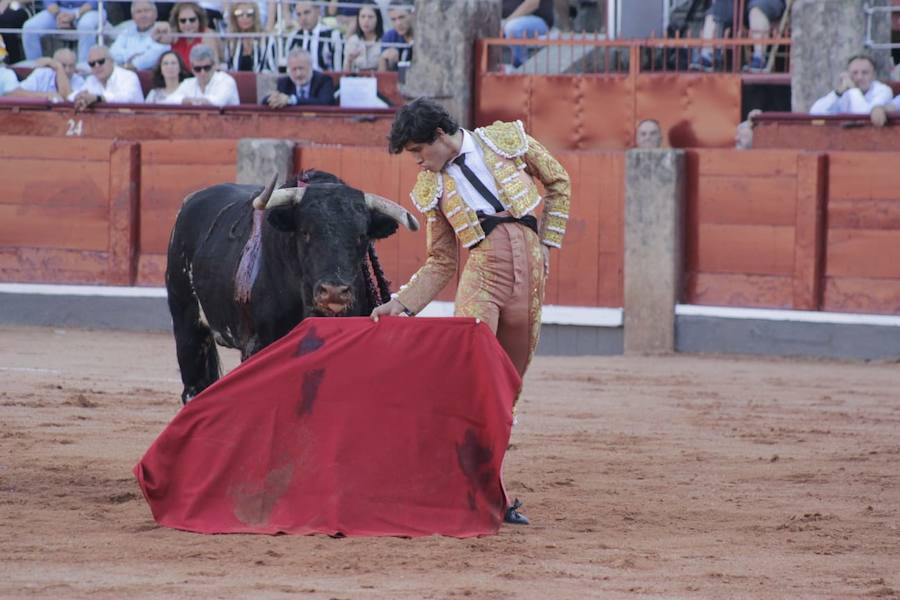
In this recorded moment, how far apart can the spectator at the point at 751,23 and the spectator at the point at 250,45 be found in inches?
116

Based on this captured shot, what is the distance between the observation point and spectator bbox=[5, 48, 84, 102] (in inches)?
466

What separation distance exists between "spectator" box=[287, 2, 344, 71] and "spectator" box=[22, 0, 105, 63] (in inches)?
66.0

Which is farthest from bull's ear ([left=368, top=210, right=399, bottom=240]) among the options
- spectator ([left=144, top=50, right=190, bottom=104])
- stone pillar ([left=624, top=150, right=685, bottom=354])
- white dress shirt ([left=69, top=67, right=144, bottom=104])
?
white dress shirt ([left=69, top=67, right=144, bottom=104])

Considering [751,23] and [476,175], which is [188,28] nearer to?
[751,23]

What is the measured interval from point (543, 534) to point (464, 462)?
30 centimetres

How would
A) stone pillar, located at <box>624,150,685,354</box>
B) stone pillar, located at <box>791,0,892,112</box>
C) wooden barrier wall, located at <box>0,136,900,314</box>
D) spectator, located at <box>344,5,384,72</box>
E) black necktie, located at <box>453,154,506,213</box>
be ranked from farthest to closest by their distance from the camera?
spectator, located at <box>344,5,384,72</box> → stone pillar, located at <box>624,150,685,354</box> → stone pillar, located at <box>791,0,892,112</box> → wooden barrier wall, located at <box>0,136,900,314</box> → black necktie, located at <box>453,154,506,213</box>

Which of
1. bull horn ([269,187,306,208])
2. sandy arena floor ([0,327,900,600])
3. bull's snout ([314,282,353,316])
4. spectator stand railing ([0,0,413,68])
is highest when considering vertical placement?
spectator stand railing ([0,0,413,68])

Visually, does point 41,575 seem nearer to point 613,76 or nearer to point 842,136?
point 842,136

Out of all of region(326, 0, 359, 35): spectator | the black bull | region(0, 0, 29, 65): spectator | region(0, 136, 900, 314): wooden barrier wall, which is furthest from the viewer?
region(0, 0, 29, 65): spectator

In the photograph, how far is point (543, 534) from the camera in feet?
15.2

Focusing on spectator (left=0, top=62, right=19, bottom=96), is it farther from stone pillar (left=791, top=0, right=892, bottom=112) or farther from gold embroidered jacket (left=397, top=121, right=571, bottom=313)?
→ gold embroidered jacket (left=397, top=121, right=571, bottom=313)

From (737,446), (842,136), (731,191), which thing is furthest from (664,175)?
(737,446)

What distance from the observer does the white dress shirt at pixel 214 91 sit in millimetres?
11359

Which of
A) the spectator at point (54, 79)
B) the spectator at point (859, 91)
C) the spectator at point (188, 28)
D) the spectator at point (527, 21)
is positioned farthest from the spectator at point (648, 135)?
the spectator at point (54, 79)
